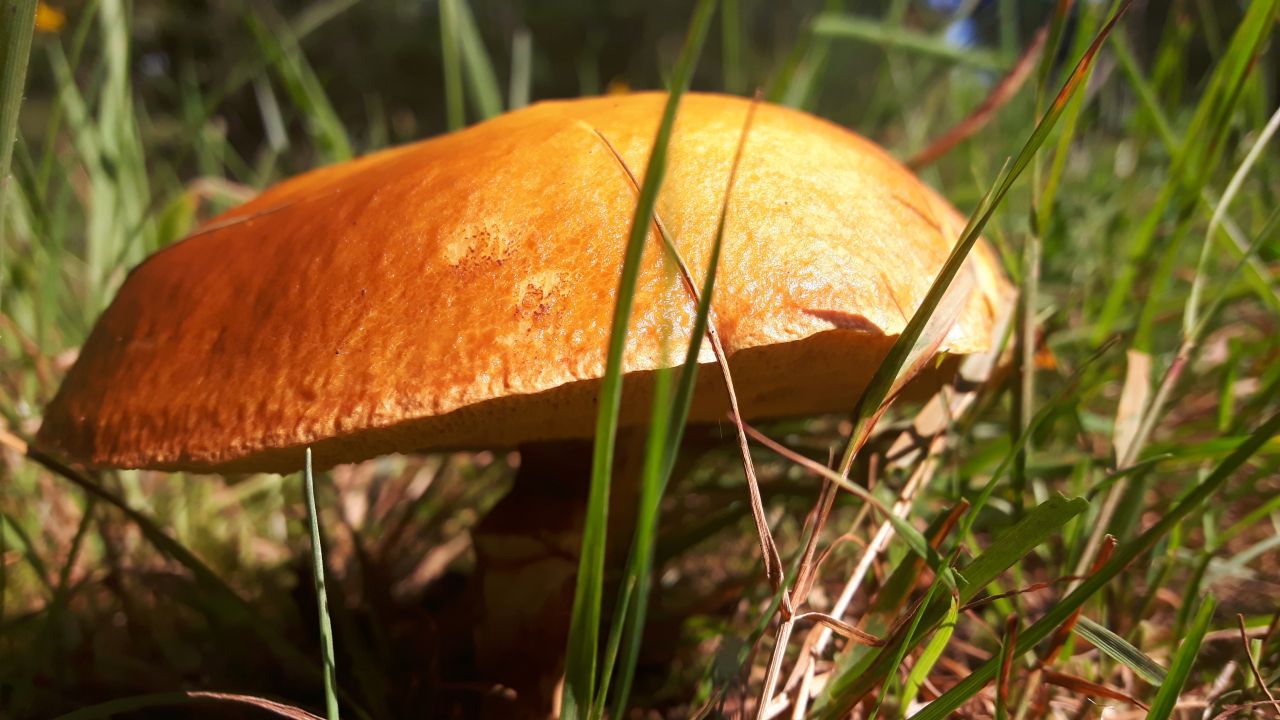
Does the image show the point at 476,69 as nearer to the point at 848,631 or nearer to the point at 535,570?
the point at 535,570

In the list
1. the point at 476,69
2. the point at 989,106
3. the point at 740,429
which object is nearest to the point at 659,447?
the point at 740,429

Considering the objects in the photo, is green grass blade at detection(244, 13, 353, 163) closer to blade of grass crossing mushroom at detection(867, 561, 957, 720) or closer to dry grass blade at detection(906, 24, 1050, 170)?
dry grass blade at detection(906, 24, 1050, 170)

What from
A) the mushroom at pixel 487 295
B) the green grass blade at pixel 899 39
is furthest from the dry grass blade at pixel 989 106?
the mushroom at pixel 487 295

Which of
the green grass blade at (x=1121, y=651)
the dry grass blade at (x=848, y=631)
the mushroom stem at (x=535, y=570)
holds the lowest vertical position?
the mushroom stem at (x=535, y=570)

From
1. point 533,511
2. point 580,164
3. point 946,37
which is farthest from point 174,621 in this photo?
point 946,37

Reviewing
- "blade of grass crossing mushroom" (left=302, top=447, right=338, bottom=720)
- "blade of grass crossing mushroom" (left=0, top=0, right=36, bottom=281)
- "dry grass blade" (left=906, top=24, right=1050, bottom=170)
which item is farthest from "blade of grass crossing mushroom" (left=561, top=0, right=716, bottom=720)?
"dry grass blade" (left=906, top=24, right=1050, bottom=170)

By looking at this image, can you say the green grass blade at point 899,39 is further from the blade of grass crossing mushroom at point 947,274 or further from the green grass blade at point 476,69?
the blade of grass crossing mushroom at point 947,274

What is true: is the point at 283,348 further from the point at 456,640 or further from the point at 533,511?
the point at 456,640
